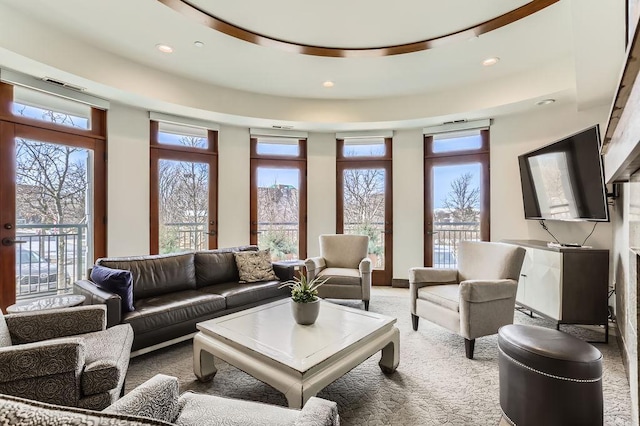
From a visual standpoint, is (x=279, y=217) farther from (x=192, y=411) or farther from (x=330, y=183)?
(x=192, y=411)

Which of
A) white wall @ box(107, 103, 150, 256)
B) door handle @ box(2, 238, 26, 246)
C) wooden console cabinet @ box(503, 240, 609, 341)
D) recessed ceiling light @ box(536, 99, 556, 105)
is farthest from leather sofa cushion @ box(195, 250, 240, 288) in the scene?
recessed ceiling light @ box(536, 99, 556, 105)

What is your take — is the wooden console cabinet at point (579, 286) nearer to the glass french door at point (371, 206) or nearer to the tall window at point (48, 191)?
the glass french door at point (371, 206)

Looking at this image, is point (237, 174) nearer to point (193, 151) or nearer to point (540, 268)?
point (193, 151)

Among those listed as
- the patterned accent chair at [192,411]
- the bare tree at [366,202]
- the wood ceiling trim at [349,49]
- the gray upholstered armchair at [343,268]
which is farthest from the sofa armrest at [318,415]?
the bare tree at [366,202]

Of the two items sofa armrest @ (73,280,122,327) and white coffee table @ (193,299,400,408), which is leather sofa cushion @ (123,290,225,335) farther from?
white coffee table @ (193,299,400,408)

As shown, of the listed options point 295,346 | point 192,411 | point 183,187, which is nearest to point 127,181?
point 183,187

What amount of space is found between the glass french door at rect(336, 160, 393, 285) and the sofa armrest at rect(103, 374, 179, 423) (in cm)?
434

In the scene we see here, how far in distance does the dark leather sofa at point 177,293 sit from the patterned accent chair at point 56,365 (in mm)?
511

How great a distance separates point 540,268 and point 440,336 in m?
1.33

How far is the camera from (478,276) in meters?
3.10

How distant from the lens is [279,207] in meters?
5.29

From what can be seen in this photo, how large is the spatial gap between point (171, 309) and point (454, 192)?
4.23 meters

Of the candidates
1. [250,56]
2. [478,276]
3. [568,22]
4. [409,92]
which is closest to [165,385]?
[478,276]

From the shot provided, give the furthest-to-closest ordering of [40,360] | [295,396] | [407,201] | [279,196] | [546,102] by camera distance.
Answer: [279,196] → [407,201] → [546,102] → [295,396] → [40,360]
